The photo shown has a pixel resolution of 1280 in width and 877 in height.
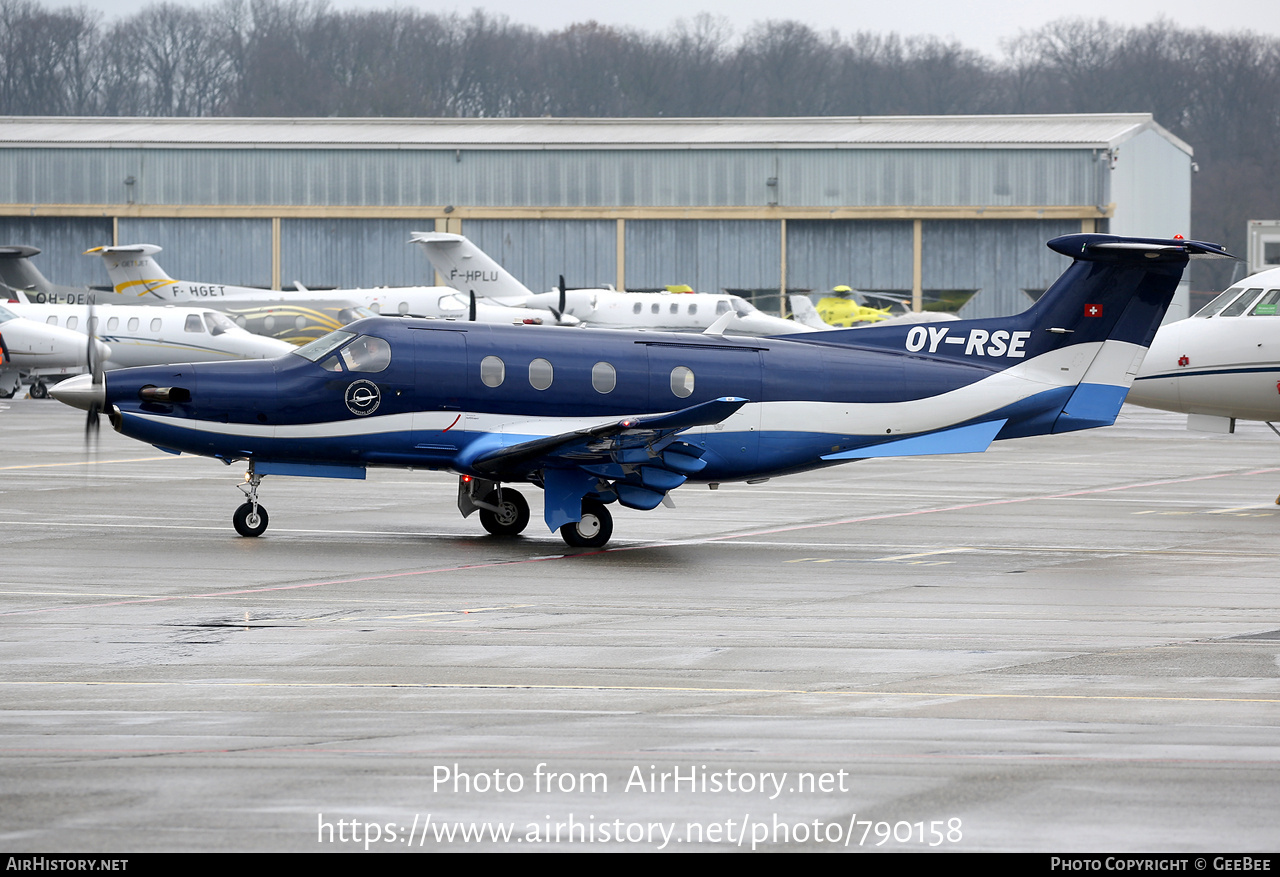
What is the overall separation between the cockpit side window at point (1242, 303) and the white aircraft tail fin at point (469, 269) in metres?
37.8

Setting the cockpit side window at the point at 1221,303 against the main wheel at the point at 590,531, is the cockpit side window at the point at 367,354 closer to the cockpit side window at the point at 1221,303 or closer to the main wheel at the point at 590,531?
the main wheel at the point at 590,531

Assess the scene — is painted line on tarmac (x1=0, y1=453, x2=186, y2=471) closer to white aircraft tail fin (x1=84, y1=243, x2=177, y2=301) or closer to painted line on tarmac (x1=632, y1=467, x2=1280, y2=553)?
painted line on tarmac (x1=632, y1=467, x2=1280, y2=553)

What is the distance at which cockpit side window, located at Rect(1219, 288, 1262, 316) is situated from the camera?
22969 mm

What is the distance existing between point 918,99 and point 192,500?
114 m

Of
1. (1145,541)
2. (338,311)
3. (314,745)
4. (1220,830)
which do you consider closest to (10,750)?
(314,745)

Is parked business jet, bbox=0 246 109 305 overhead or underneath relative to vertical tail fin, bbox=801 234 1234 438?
overhead

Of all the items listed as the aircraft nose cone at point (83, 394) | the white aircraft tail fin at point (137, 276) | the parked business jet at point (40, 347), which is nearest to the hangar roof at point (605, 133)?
the white aircraft tail fin at point (137, 276)

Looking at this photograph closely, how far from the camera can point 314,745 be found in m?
8.59

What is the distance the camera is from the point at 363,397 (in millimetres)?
18219

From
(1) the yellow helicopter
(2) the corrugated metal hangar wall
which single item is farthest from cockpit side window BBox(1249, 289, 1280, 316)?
(2) the corrugated metal hangar wall

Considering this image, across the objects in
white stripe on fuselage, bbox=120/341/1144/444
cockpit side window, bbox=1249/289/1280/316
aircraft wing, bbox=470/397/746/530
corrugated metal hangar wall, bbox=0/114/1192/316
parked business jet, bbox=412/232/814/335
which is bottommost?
aircraft wing, bbox=470/397/746/530

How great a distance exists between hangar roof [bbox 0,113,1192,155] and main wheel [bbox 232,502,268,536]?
5178cm

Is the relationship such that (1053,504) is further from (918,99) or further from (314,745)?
(918,99)

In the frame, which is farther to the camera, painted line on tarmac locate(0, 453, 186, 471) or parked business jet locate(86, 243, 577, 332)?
parked business jet locate(86, 243, 577, 332)
